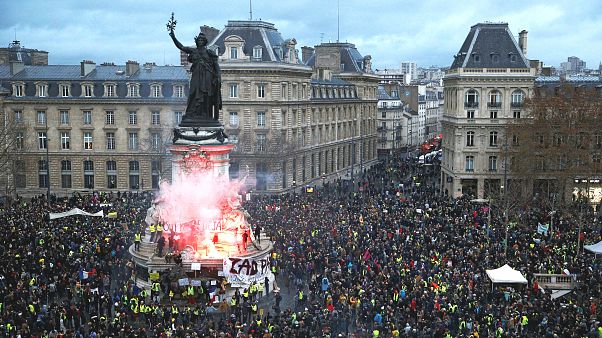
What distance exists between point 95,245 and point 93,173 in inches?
1309

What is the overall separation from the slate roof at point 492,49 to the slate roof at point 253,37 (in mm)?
19992

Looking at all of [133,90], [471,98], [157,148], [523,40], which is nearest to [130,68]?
[133,90]

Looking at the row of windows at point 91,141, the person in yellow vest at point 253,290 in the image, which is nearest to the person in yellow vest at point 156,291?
the person in yellow vest at point 253,290

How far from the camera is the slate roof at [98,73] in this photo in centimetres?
7131

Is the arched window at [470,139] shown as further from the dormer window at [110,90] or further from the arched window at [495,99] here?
the dormer window at [110,90]

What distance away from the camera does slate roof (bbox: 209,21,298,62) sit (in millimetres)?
69938

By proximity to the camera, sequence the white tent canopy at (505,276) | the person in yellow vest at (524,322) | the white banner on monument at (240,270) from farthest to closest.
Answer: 1. the white banner on monument at (240,270)
2. the white tent canopy at (505,276)
3. the person in yellow vest at (524,322)

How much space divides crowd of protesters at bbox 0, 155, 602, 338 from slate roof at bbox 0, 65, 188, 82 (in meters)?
22.7

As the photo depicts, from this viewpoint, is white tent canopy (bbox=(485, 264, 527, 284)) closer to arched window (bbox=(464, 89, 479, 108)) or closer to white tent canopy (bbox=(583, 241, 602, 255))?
white tent canopy (bbox=(583, 241, 602, 255))

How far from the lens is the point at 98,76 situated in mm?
72000

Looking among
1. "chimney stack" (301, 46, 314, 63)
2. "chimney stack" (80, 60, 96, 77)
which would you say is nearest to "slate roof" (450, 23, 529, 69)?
"chimney stack" (301, 46, 314, 63)

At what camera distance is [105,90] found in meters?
70.8

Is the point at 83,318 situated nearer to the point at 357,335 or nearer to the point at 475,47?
the point at 357,335

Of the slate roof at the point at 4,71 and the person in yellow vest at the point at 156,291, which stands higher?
the slate roof at the point at 4,71
